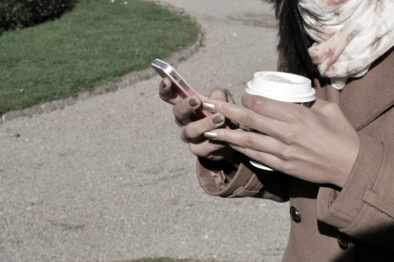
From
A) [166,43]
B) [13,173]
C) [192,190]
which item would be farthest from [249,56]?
[13,173]

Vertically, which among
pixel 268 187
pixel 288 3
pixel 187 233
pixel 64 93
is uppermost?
pixel 288 3

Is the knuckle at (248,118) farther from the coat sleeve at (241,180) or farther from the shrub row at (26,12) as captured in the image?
the shrub row at (26,12)

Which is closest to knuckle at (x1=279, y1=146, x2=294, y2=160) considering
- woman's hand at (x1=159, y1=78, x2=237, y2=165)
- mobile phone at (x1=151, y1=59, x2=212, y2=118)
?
woman's hand at (x1=159, y1=78, x2=237, y2=165)

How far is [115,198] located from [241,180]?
136 inches

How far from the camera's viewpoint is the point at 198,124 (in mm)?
1347

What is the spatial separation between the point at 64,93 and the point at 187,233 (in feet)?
12.3

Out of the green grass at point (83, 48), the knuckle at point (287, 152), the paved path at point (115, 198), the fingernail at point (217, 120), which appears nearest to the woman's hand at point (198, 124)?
the fingernail at point (217, 120)

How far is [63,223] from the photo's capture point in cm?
443

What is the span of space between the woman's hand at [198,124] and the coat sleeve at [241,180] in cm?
6

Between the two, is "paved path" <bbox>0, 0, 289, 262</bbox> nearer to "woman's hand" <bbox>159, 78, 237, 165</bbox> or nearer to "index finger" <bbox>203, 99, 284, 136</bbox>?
"woman's hand" <bbox>159, 78, 237, 165</bbox>

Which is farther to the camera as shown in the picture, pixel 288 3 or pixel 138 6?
pixel 138 6

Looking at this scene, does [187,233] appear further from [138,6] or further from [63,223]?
[138,6]

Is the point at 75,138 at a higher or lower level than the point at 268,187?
lower

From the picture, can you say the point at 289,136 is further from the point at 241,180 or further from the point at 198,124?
the point at 241,180
